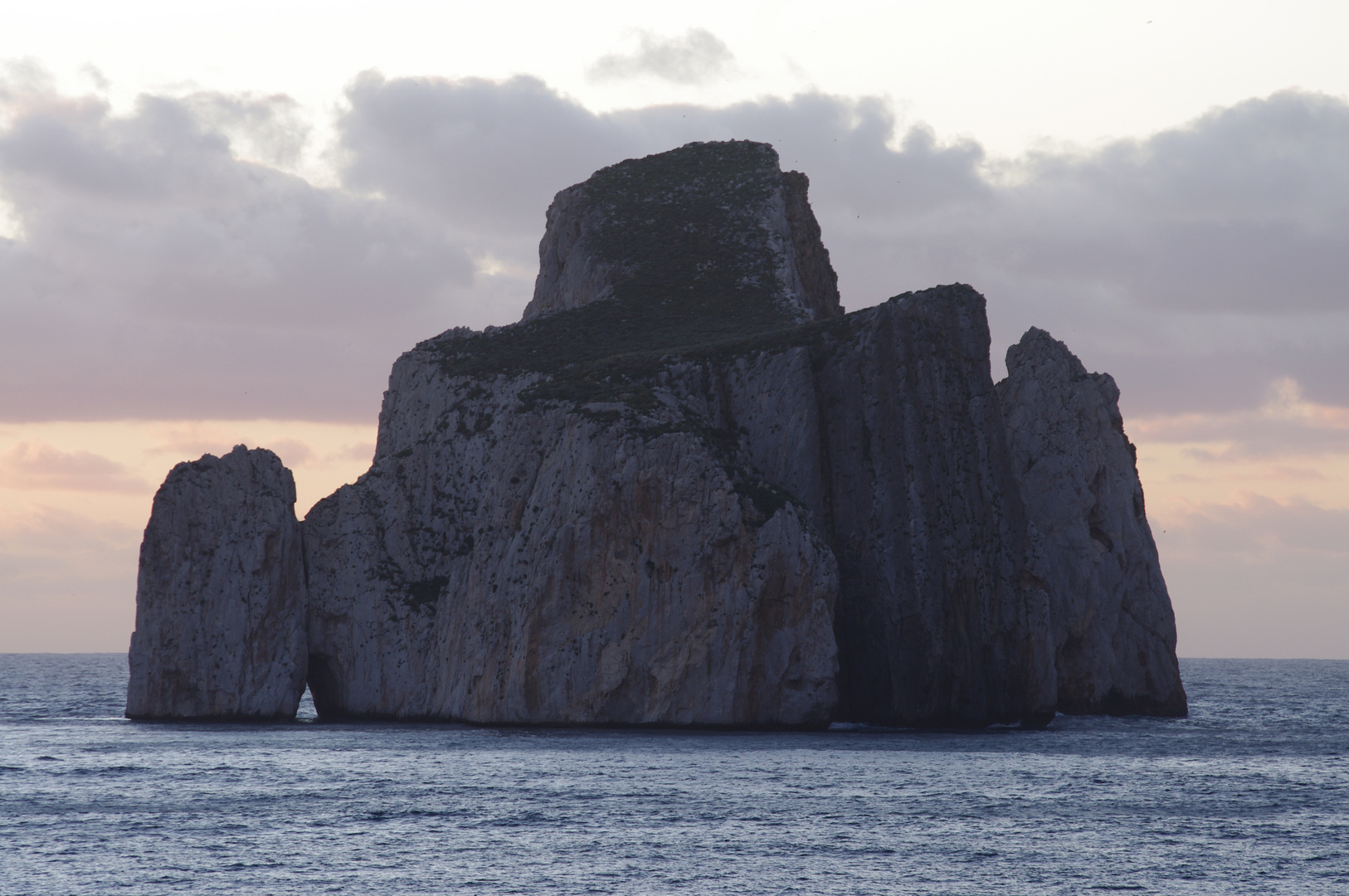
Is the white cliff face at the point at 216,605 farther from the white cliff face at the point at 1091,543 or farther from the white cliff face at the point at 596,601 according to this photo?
the white cliff face at the point at 1091,543

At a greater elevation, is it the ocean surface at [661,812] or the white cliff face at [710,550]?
the white cliff face at [710,550]

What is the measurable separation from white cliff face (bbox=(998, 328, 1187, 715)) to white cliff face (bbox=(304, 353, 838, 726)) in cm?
2530

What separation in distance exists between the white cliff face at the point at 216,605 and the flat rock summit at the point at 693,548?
150 millimetres

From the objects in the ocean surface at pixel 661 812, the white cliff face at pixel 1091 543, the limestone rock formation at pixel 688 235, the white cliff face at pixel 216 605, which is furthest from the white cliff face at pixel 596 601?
the limestone rock formation at pixel 688 235

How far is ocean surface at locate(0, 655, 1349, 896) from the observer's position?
3575 cm

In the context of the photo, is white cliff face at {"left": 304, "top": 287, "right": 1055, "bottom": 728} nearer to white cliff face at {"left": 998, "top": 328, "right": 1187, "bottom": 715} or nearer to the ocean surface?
the ocean surface

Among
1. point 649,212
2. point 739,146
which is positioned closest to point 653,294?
point 649,212

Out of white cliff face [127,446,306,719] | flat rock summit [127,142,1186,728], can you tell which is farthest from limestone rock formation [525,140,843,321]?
white cliff face [127,446,306,719]

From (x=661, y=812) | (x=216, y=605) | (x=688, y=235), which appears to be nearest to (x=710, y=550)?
(x=661, y=812)

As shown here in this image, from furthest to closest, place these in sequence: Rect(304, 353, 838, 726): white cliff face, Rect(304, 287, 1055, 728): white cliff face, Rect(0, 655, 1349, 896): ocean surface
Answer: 1. Rect(304, 287, 1055, 728): white cliff face
2. Rect(304, 353, 838, 726): white cliff face
3. Rect(0, 655, 1349, 896): ocean surface

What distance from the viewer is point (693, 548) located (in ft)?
222

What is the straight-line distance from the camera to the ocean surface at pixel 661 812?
35.8 m

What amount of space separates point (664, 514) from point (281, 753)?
21.4 meters

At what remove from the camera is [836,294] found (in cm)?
11900
